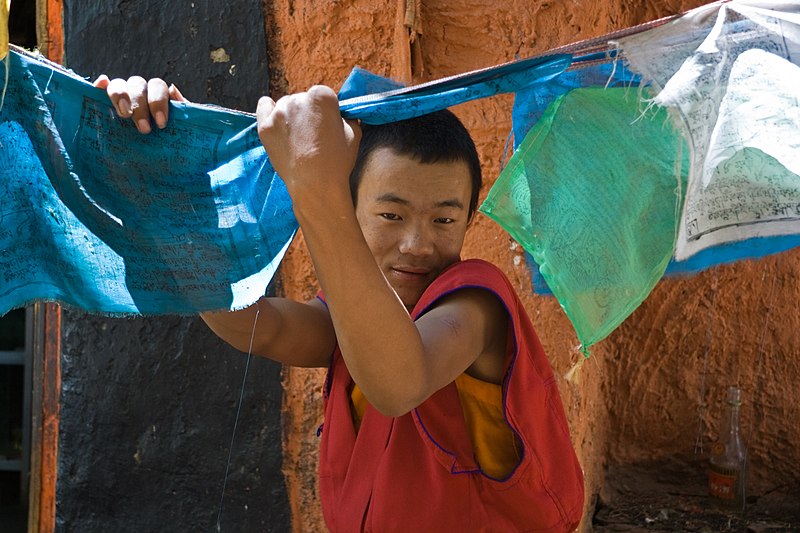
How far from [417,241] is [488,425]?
33 cm

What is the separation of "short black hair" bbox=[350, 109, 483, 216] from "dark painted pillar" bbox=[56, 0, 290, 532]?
3.00 feet

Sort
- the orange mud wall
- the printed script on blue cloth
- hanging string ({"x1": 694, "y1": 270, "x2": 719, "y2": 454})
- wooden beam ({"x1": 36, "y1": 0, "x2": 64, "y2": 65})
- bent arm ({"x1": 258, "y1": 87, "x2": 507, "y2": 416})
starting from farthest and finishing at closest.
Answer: hanging string ({"x1": 694, "y1": 270, "x2": 719, "y2": 454}) < wooden beam ({"x1": 36, "y1": 0, "x2": 64, "y2": 65}) < the orange mud wall < the printed script on blue cloth < bent arm ({"x1": 258, "y1": 87, "x2": 507, "y2": 416})

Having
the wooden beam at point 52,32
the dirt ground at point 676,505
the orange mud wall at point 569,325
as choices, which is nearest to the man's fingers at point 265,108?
the orange mud wall at point 569,325

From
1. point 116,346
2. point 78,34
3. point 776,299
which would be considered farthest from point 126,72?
point 776,299

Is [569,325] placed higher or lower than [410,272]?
lower

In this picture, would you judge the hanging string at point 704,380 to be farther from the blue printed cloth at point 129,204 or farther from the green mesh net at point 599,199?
the blue printed cloth at point 129,204

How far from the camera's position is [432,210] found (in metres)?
1.51

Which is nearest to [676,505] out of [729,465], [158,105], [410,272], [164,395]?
[729,465]

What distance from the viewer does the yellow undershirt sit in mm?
1476

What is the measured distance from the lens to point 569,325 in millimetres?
2562

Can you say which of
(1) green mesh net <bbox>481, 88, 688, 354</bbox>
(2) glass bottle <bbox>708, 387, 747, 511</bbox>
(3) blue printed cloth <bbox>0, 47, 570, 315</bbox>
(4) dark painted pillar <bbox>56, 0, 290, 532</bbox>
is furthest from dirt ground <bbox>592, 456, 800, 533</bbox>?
(3) blue printed cloth <bbox>0, 47, 570, 315</bbox>

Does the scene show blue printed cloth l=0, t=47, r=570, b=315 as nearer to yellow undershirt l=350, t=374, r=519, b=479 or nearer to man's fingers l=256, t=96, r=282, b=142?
man's fingers l=256, t=96, r=282, b=142

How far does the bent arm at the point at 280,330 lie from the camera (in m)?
1.64

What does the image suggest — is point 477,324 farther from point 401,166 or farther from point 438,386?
point 401,166
